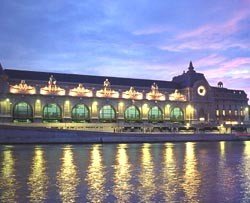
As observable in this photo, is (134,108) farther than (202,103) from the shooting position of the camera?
No

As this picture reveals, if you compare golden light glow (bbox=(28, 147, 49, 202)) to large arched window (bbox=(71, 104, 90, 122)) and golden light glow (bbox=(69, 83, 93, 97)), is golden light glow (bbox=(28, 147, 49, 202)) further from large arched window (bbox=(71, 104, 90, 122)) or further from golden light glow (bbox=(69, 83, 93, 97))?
large arched window (bbox=(71, 104, 90, 122))

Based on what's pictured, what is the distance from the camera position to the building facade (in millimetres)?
129250

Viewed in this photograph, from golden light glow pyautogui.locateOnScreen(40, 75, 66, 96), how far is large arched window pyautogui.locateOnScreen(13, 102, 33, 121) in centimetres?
647

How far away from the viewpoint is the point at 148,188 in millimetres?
26656

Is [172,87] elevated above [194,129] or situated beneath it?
elevated above

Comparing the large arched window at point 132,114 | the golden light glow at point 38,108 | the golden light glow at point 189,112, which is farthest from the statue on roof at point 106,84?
the golden light glow at point 189,112

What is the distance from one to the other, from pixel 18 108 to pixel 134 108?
40.3 m

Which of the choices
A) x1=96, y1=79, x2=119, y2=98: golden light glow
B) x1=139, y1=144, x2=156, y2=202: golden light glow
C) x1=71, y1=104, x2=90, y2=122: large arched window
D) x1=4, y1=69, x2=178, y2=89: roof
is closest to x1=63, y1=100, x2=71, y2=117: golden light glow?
x1=71, y1=104, x2=90, y2=122: large arched window

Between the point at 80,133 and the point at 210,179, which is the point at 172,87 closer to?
the point at 80,133

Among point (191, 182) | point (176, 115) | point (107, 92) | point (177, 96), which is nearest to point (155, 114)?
point (176, 115)

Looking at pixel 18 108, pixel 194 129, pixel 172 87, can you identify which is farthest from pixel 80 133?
pixel 172 87

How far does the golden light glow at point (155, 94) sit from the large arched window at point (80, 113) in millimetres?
23480

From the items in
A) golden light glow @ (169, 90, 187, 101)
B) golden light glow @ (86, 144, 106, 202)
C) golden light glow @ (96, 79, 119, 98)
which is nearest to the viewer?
golden light glow @ (86, 144, 106, 202)

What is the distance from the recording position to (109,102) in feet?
469
